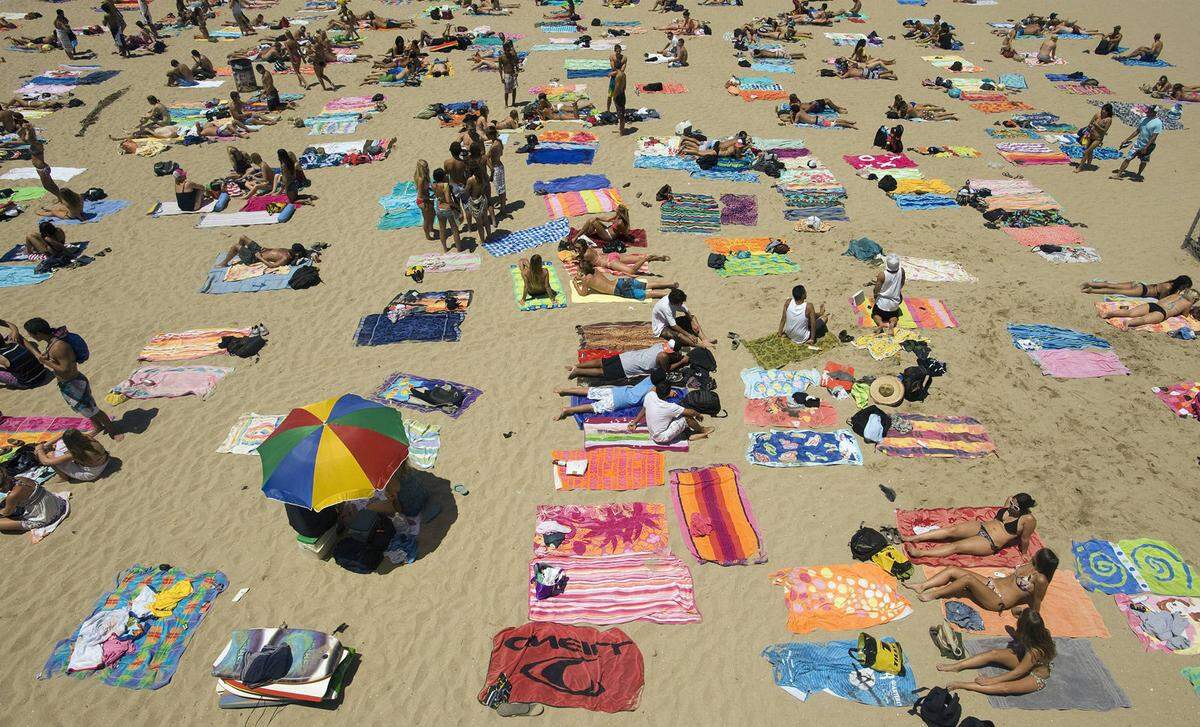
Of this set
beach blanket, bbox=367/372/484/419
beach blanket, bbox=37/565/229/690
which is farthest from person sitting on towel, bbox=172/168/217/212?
beach blanket, bbox=37/565/229/690

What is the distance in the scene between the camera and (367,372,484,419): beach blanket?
9.48m

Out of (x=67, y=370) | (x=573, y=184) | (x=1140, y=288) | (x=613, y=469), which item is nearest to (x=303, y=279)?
(x=67, y=370)

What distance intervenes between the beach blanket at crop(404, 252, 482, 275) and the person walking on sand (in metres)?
5.81

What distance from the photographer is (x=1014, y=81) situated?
21.4m

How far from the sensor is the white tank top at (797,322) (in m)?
10.3

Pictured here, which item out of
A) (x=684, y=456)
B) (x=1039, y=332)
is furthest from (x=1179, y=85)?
(x=684, y=456)

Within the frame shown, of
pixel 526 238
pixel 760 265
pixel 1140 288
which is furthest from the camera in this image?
pixel 526 238

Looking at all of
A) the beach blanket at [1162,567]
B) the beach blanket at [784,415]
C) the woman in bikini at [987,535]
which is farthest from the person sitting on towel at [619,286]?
the beach blanket at [1162,567]

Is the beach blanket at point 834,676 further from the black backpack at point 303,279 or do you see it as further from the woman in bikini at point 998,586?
the black backpack at point 303,279

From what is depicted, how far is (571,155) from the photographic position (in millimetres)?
17016

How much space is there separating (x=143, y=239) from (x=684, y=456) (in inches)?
545

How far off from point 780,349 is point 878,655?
5.24 meters

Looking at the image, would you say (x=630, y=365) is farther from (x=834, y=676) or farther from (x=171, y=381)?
(x=171, y=381)

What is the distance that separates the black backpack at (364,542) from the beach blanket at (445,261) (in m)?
6.35
